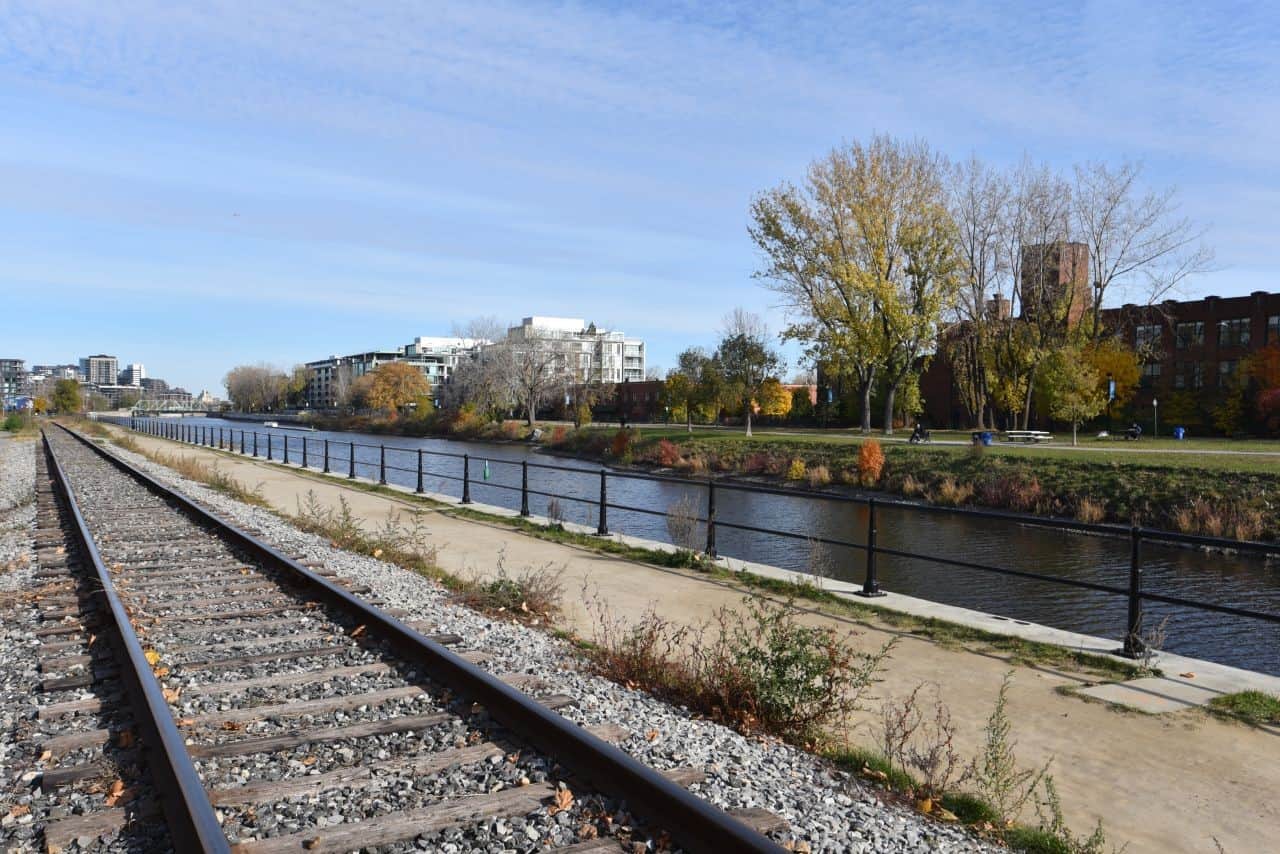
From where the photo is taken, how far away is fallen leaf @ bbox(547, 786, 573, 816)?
4.20 m

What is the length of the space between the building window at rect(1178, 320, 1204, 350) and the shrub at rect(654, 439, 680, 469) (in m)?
42.2

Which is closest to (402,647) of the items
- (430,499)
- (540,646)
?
(540,646)

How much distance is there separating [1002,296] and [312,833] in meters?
58.7

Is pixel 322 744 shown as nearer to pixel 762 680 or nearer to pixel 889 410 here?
pixel 762 680

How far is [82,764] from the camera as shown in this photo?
4707 mm

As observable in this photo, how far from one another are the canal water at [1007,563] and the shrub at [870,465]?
2663mm

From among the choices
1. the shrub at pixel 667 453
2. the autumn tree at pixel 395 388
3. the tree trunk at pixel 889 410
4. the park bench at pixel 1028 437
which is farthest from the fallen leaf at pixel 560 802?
the autumn tree at pixel 395 388

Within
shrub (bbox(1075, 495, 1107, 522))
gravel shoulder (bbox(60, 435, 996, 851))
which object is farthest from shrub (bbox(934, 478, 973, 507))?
gravel shoulder (bbox(60, 435, 996, 851))

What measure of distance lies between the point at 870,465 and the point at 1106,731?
27958mm

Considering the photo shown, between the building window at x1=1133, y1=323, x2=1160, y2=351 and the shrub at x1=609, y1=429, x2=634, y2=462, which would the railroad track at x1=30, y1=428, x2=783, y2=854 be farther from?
the building window at x1=1133, y1=323, x2=1160, y2=351

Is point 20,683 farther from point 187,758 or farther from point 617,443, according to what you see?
point 617,443

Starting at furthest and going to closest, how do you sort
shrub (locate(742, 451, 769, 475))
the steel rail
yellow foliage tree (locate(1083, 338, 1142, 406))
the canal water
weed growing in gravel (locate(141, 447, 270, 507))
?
yellow foliage tree (locate(1083, 338, 1142, 406)) → shrub (locate(742, 451, 769, 475)) → weed growing in gravel (locate(141, 447, 270, 507)) → the canal water → the steel rail

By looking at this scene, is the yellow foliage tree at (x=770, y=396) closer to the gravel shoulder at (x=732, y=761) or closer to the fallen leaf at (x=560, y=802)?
the gravel shoulder at (x=732, y=761)

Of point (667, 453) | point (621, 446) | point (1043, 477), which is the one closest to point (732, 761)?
point (1043, 477)
